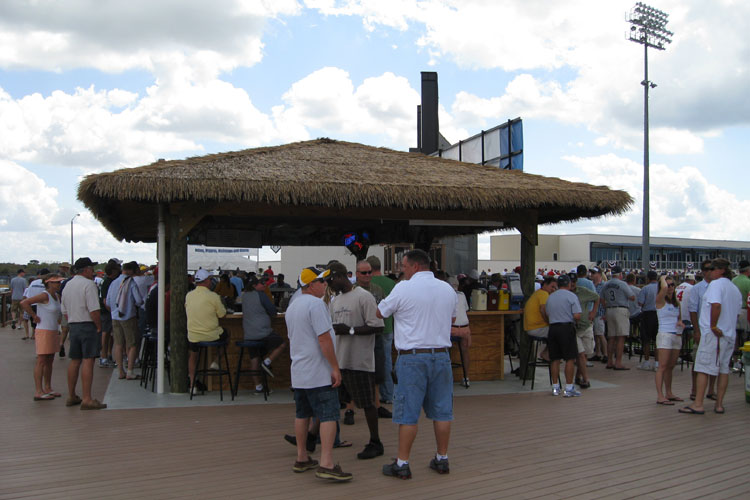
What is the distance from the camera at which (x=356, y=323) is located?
22.1 feet

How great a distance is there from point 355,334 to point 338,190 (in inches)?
119

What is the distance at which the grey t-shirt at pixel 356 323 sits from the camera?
6602 millimetres

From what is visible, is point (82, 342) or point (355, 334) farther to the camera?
point (82, 342)

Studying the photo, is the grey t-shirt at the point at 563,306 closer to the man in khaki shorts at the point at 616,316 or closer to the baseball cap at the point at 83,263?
the man in khaki shorts at the point at 616,316

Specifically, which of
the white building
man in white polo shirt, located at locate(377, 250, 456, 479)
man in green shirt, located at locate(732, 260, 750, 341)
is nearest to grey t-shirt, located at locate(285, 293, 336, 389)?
man in white polo shirt, located at locate(377, 250, 456, 479)

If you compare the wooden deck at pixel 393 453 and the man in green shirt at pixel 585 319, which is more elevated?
the man in green shirt at pixel 585 319

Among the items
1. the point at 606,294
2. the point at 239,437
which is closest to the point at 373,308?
the point at 239,437

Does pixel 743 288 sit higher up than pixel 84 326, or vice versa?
pixel 743 288

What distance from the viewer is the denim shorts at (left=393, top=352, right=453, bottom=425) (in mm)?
5473

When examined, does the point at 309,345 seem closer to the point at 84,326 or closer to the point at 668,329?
the point at 84,326

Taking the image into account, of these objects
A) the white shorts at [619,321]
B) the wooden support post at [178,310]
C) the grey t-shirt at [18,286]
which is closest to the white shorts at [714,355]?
the white shorts at [619,321]

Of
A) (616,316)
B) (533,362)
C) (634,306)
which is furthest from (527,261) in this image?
(634,306)

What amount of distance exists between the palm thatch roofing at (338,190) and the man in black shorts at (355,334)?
103 inches

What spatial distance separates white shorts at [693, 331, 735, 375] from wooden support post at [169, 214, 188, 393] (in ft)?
22.3
